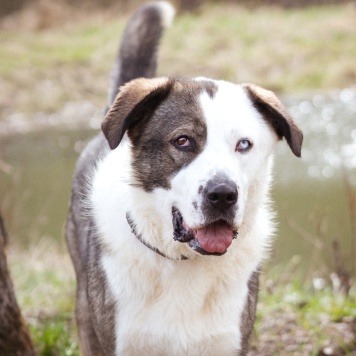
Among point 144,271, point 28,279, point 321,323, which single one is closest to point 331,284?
point 321,323

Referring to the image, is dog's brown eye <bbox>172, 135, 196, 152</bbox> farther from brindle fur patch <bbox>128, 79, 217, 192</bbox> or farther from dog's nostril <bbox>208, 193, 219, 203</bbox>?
dog's nostril <bbox>208, 193, 219, 203</bbox>

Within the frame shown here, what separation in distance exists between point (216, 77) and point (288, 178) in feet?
27.6

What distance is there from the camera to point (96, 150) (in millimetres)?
4039

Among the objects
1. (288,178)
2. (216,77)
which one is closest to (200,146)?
(288,178)

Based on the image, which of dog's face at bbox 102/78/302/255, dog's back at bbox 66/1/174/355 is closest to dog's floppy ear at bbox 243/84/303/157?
dog's face at bbox 102/78/302/255

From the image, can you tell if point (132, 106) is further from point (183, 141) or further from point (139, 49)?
point (139, 49)

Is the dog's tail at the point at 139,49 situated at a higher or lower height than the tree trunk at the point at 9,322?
higher

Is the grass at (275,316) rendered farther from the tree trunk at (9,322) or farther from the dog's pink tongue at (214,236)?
the dog's pink tongue at (214,236)

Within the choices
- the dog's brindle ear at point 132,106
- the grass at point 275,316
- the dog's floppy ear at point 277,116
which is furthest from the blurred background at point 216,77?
the dog's brindle ear at point 132,106

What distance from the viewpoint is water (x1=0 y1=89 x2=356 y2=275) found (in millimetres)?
7211

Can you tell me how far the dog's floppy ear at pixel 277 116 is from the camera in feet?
10.4

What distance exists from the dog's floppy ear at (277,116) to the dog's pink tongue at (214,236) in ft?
1.62

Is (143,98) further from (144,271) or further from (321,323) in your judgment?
(321,323)

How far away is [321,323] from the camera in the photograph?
14.9ft
